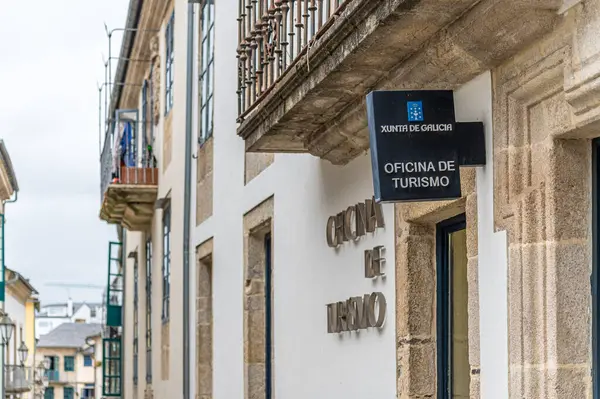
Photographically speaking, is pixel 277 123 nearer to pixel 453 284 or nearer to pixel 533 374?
pixel 453 284

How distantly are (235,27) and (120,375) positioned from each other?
15575 millimetres

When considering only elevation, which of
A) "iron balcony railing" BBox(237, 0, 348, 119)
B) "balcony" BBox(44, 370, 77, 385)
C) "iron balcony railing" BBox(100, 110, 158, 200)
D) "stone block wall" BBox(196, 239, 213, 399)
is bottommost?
"balcony" BBox(44, 370, 77, 385)

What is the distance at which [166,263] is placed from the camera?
17.9 m

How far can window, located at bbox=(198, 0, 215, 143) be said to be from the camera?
13.6 meters

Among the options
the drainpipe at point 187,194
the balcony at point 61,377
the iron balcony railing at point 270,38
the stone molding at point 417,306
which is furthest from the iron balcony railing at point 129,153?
the balcony at point 61,377

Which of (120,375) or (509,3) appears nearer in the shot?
(509,3)

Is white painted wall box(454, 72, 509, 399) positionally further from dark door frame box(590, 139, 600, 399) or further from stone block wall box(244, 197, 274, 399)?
stone block wall box(244, 197, 274, 399)

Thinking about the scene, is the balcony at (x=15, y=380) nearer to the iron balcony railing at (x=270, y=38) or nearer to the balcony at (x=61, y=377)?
the iron balcony railing at (x=270, y=38)

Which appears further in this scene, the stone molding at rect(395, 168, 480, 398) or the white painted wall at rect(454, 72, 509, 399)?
the stone molding at rect(395, 168, 480, 398)

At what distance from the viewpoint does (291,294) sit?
9.89 meters

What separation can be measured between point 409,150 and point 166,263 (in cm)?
1238

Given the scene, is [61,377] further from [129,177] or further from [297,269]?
[297,269]

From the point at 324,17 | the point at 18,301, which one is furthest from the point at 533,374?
the point at 18,301

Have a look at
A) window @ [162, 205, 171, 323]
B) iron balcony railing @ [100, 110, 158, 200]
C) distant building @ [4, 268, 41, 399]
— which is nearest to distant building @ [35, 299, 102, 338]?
distant building @ [4, 268, 41, 399]
